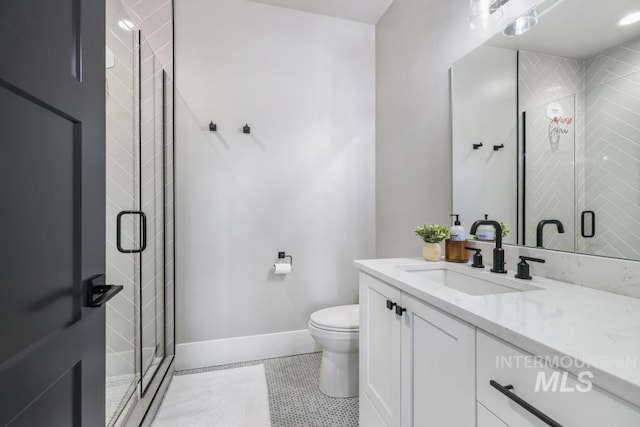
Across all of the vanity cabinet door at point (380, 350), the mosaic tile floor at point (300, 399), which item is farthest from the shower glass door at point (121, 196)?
the vanity cabinet door at point (380, 350)

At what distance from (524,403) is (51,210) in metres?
1.07

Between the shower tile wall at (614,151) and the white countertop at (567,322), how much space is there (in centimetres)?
19

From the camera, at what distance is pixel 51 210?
2.04 ft

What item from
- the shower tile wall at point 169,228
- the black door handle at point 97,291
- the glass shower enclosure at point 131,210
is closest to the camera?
the black door handle at point 97,291

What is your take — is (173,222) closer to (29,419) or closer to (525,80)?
(29,419)

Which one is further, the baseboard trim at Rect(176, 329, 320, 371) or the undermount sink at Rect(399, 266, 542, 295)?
the baseboard trim at Rect(176, 329, 320, 371)

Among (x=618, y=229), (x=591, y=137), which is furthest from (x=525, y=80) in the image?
(x=618, y=229)

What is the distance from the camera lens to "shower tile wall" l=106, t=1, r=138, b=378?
5.18 feet

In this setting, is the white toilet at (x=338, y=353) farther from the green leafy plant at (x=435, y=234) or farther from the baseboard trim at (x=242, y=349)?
the green leafy plant at (x=435, y=234)

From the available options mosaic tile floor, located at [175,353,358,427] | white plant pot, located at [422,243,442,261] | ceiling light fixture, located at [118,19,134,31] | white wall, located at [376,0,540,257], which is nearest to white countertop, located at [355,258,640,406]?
white plant pot, located at [422,243,442,261]

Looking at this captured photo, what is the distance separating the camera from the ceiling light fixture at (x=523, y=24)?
1197 millimetres

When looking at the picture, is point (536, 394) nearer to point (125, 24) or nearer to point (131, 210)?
point (131, 210)

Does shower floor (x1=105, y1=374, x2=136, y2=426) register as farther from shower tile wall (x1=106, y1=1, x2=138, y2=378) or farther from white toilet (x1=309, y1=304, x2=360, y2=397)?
white toilet (x1=309, y1=304, x2=360, y2=397)

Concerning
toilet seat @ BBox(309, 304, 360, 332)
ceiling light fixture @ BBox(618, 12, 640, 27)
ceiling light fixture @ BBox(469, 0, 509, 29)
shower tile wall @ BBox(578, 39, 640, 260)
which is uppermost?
ceiling light fixture @ BBox(469, 0, 509, 29)
